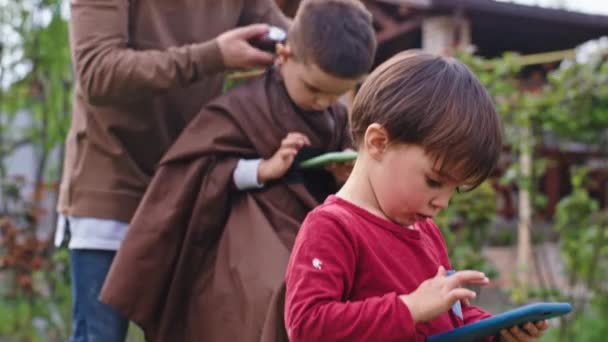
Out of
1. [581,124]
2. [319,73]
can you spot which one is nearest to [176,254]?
[319,73]

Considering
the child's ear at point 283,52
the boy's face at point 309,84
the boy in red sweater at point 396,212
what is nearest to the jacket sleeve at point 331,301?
the boy in red sweater at point 396,212

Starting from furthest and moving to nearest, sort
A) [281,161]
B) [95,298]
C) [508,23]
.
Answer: [508,23] → [95,298] → [281,161]

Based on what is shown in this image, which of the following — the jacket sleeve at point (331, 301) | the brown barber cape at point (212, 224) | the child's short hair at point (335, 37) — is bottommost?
the brown barber cape at point (212, 224)

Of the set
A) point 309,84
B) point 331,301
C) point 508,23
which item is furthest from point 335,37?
point 508,23

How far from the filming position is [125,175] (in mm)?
2945

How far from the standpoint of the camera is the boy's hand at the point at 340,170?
2609mm

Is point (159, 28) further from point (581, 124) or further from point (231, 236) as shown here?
point (581, 124)

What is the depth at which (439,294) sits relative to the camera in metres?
1.80

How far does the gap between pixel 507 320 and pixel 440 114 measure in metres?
0.41

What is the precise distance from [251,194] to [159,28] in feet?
2.26

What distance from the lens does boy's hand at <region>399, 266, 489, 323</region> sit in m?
1.78

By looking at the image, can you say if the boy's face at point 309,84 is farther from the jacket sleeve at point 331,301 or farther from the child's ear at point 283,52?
the jacket sleeve at point 331,301

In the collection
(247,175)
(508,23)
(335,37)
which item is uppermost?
(335,37)

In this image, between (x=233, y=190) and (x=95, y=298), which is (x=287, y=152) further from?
(x=95, y=298)
